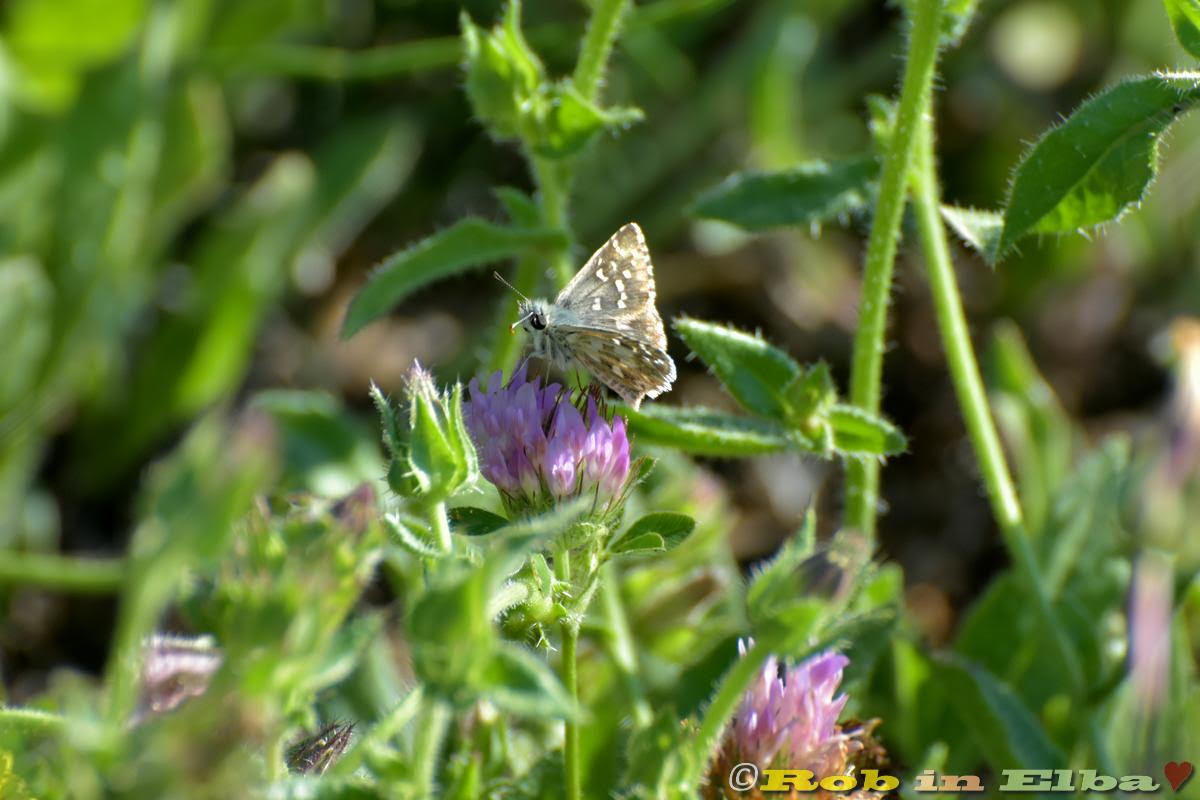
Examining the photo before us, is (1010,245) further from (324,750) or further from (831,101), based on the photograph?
(831,101)

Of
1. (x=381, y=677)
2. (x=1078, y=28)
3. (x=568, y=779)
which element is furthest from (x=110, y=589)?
(x=1078, y=28)

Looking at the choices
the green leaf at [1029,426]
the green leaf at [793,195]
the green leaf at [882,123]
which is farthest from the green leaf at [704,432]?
the green leaf at [1029,426]

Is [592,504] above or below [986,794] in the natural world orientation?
above

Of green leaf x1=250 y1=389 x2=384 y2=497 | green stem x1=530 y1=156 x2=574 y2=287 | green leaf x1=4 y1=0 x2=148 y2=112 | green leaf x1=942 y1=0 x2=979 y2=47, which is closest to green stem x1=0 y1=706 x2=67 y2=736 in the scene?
green stem x1=530 y1=156 x2=574 y2=287

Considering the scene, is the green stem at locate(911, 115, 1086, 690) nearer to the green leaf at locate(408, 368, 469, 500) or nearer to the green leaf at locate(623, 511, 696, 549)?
the green leaf at locate(623, 511, 696, 549)

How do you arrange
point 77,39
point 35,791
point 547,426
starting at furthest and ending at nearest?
point 77,39, point 547,426, point 35,791

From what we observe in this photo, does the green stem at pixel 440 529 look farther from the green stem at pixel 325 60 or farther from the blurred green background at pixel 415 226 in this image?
the blurred green background at pixel 415 226

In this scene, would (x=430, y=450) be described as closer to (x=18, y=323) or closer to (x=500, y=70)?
(x=500, y=70)
